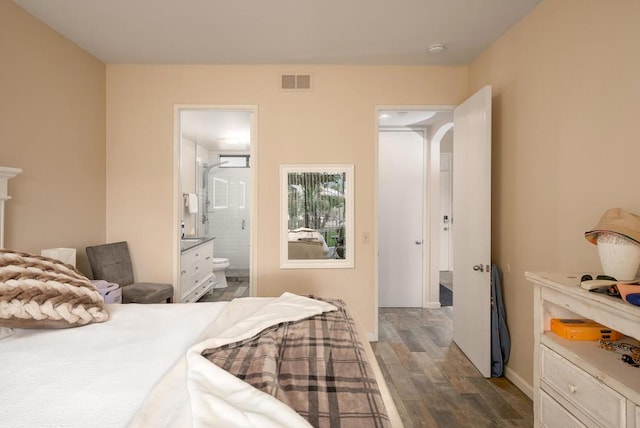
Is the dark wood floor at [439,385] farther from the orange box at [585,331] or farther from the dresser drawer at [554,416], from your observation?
the orange box at [585,331]

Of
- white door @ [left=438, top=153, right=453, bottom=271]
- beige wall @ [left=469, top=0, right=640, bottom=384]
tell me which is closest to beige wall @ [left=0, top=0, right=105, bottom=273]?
beige wall @ [left=469, top=0, right=640, bottom=384]

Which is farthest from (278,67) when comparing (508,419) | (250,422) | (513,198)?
(508,419)

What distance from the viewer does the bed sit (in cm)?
90

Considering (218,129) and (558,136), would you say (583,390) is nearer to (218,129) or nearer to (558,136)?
(558,136)

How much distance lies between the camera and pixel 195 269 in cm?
434

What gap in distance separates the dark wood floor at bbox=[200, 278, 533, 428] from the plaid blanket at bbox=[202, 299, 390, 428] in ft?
3.74

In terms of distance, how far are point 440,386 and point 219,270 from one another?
4.01 meters

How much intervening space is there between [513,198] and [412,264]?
6.70 ft

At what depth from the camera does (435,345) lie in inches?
126

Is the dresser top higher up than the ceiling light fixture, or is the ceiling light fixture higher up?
the ceiling light fixture

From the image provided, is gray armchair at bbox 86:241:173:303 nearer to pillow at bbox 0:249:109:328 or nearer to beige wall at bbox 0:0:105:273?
beige wall at bbox 0:0:105:273

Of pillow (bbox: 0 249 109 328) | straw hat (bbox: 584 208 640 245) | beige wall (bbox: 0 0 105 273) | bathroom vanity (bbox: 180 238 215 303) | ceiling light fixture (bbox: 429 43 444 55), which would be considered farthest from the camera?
bathroom vanity (bbox: 180 238 215 303)

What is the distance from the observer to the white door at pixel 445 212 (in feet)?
22.6

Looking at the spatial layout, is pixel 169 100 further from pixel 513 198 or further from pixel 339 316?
pixel 513 198
